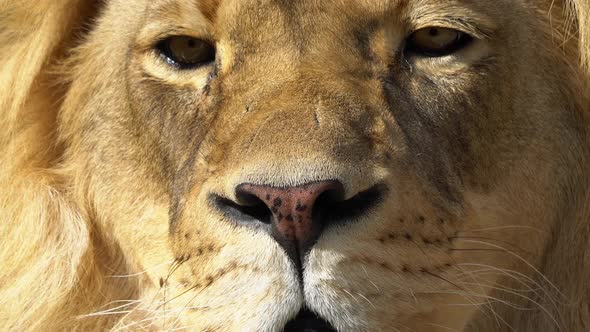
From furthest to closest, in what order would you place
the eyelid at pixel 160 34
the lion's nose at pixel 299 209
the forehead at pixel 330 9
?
1. the eyelid at pixel 160 34
2. the forehead at pixel 330 9
3. the lion's nose at pixel 299 209

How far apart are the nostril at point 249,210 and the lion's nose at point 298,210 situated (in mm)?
23

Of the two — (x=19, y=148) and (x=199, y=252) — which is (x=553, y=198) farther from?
(x=19, y=148)

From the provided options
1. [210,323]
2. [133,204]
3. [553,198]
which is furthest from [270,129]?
[553,198]

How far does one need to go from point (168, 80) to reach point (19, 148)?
1.67 ft

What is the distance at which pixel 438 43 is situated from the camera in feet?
8.68

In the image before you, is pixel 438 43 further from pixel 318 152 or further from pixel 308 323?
pixel 308 323

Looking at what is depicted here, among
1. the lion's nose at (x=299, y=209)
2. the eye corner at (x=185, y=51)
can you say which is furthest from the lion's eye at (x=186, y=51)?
the lion's nose at (x=299, y=209)

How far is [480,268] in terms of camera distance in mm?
2588

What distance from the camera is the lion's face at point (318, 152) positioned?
85.4 inches

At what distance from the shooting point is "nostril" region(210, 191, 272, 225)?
2.18 m

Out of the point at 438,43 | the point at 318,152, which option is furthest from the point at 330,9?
the point at 318,152

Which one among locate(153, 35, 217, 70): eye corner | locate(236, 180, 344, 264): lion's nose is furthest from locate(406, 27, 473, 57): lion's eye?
locate(236, 180, 344, 264): lion's nose

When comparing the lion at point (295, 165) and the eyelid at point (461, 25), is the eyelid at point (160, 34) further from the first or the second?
the eyelid at point (461, 25)

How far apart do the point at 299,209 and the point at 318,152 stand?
5.9 inches
